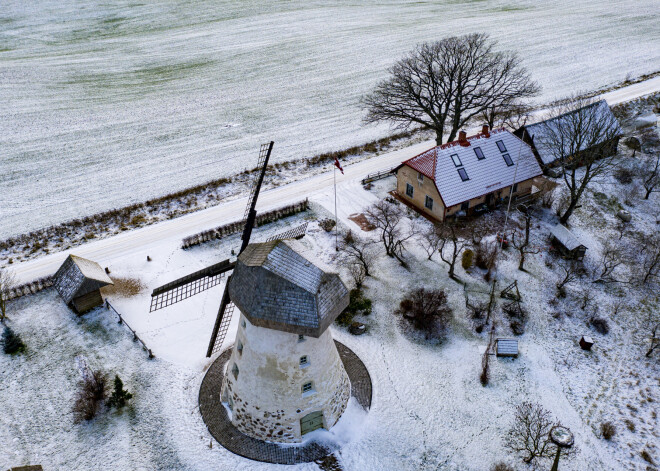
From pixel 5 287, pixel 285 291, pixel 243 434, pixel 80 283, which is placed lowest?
pixel 243 434

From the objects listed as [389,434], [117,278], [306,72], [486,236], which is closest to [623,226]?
[486,236]

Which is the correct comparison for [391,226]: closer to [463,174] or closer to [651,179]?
[463,174]

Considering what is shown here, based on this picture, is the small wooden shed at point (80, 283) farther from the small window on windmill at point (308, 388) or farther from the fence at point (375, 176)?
the fence at point (375, 176)

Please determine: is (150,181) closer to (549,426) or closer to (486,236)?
(486,236)

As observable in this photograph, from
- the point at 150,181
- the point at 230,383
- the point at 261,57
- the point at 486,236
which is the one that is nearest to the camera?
the point at 230,383

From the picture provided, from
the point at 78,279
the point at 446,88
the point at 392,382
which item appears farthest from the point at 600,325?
the point at 78,279

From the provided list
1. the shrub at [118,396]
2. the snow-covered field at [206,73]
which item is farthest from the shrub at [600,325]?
the snow-covered field at [206,73]

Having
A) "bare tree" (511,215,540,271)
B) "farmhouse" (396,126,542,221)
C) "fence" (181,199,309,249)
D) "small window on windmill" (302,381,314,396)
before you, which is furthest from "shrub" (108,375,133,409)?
"bare tree" (511,215,540,271)
